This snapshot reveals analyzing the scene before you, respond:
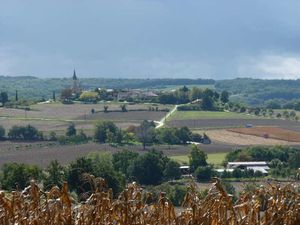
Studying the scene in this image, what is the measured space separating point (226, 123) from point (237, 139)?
668 inches

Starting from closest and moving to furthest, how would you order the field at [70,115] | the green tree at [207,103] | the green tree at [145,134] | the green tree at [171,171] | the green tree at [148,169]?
the green tree at [148,169], the green tree at [171,171], the green tree at [145,134], the field at [70,115], the green tree at [207,103]

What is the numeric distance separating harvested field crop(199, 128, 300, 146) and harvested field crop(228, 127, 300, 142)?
1600mm

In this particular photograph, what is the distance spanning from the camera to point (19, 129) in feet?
312

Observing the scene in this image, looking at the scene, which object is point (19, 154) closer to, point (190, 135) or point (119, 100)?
point (190, 135)

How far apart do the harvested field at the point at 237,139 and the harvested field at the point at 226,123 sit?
538 centimetres

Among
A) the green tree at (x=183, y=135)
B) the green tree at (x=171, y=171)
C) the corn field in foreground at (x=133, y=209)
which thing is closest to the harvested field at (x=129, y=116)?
the green tree at (x=183, y=135)

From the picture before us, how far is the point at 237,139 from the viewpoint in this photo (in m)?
92.7

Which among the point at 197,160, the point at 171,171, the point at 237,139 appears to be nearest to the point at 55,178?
the point at 171,171

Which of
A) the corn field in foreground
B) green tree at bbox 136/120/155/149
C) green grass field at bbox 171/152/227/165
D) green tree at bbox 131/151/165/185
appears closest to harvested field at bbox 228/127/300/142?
green tree at bbox 136/120/155/149

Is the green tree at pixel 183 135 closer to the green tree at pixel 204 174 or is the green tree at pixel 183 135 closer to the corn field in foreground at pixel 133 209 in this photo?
the green tree at pixel 204 174

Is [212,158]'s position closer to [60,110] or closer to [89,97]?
[60,110]

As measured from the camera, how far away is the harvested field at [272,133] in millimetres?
93812

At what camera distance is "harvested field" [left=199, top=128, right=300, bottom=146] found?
289 feet

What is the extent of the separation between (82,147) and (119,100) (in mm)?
59681
